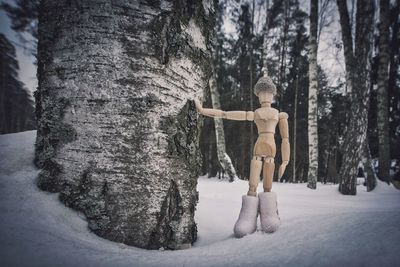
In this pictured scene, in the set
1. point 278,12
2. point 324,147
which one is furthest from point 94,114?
point 324,147

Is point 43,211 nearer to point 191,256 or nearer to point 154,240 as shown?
point 154,240

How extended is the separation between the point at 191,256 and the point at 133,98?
910 millimetres

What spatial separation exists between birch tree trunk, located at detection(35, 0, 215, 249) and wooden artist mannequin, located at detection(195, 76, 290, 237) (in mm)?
423

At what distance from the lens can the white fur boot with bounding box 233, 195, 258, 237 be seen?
1.73m

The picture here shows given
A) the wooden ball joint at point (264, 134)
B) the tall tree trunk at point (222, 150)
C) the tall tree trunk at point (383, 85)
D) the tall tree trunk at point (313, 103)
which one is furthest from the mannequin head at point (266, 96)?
the tall tree trunk at point (383, 85)

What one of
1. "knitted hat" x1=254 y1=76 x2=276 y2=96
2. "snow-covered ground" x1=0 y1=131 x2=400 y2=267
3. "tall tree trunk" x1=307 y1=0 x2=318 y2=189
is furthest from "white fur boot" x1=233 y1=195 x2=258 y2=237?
"tall tree trunk" x1=307 y1=0 x2=318 y2=189

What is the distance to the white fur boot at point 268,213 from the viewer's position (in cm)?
169

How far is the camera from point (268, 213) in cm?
177

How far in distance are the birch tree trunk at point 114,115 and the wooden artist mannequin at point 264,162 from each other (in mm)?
423

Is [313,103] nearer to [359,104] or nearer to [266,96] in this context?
[359,104]

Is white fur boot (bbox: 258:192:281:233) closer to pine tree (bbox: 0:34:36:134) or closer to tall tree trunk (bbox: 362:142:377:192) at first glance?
tall tree trunk (bbox: 362:142:377:192)

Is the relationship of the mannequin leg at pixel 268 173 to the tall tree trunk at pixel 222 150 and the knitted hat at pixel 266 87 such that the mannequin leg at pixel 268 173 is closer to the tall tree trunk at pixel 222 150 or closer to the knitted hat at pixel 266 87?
the knitted hat at pixel 266 87

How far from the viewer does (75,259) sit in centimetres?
92

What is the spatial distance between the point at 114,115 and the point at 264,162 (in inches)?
50.5
